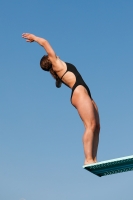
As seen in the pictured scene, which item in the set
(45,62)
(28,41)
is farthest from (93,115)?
(28,41)

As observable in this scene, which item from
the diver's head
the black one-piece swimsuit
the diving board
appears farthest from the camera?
the diver's head

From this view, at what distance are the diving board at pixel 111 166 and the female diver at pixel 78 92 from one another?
39cm

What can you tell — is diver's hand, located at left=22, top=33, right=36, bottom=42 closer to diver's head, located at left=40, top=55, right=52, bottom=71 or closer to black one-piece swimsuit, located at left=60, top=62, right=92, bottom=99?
diver's head, located at left=40, top=55, right=52, bottom=71

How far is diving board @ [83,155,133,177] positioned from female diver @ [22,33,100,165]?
385mm

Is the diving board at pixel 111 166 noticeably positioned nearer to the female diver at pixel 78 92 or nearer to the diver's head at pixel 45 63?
the female diver at pixel 78 92

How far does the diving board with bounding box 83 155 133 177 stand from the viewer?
776 cm

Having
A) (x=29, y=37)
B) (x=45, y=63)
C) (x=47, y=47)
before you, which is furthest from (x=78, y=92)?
(x=29, y=37)

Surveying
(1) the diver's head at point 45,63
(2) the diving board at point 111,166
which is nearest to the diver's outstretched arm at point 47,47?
(1) the diver's head at point 45,63

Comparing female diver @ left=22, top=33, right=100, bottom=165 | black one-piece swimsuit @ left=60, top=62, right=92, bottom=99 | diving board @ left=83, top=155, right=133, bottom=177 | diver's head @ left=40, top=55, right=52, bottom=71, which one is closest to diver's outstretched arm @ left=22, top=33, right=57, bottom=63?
female diver @ left=22, top=33, right=100, bottom=165

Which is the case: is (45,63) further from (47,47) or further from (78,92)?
(78,92)

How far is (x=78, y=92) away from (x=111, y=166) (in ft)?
6.79

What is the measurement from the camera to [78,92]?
30.7 feet

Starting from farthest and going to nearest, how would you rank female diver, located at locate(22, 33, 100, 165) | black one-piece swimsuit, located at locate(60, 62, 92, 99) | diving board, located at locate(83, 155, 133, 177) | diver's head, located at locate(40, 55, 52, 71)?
diver's head, located at locate(40, 55, 52, 71) < black one-piece swimsuit, located at locate(60, 62, 92, 99) < female diver, located at locate(22, 33, 100, 165) < diving board, located at locate(83, 155, 133, 177)

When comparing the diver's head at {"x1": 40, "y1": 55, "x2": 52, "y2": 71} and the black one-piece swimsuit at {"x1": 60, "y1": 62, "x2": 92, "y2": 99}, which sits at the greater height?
the diver's head at {"x1": 40, "y1": 55, "x2": 52, "y2": 71}
